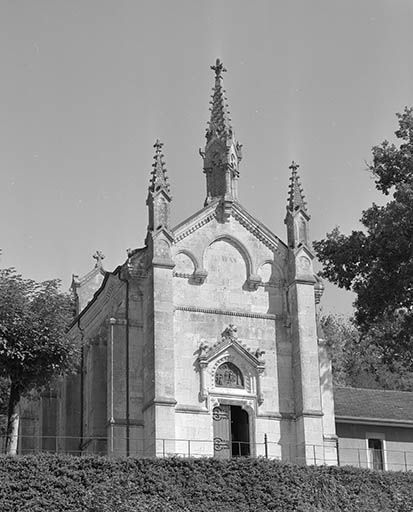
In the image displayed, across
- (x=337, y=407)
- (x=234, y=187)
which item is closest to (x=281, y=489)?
(x=337, y=407)

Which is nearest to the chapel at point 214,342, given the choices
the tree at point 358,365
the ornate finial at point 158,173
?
the ornate finial at point 158,173

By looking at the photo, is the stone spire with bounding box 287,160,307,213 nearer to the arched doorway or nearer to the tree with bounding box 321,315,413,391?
the arched doorway

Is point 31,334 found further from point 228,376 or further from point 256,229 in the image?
point 256,229

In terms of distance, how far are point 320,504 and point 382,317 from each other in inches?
427

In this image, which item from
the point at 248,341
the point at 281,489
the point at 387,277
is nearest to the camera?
the point at 281,489

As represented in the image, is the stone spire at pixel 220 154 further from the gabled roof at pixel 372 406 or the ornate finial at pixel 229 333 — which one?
the gabled roof at pixel 372 406

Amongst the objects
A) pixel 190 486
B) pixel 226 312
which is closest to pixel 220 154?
pixel 226 312

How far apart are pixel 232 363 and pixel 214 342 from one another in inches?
54.6

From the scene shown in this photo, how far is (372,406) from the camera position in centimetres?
5803

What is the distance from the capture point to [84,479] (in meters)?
40.8

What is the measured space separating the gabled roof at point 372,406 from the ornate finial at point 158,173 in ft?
49.4

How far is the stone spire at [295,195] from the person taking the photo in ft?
182

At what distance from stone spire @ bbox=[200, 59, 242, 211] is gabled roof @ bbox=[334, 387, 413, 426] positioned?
42.0 ft

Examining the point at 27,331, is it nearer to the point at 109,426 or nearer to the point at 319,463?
the point at 109,426
